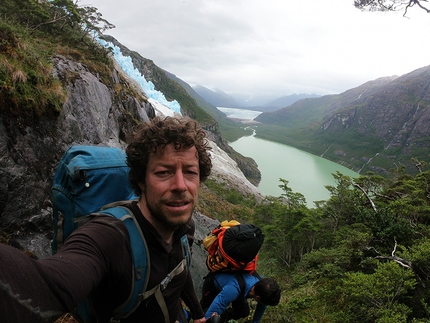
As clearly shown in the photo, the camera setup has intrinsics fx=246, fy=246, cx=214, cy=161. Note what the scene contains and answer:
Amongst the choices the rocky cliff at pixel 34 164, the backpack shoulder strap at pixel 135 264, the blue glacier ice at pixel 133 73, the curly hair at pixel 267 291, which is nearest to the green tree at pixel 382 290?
the curly hair at pixel 267 291

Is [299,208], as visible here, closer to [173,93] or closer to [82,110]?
[82,110]

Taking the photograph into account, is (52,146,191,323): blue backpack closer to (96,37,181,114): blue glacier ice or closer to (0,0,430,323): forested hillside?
(0,0,430,323): forested hillside

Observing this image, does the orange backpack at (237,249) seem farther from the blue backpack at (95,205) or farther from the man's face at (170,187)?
the man's face at (170,187)

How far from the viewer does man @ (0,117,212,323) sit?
935mm

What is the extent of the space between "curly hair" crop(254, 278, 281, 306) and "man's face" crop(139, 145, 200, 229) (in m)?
1.83

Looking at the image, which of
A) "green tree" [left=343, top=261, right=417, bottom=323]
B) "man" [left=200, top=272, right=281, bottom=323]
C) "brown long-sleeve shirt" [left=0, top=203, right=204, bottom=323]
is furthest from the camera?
"green tree" [left=343, top=261, right=417, bottom=323]

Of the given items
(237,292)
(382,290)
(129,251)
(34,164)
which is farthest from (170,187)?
(34,164)

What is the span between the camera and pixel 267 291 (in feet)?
10.1

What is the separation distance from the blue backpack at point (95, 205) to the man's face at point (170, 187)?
0.62ft

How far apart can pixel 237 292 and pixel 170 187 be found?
198cm

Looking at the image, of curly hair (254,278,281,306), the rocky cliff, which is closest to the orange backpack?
curly hair (254,278,281,306)

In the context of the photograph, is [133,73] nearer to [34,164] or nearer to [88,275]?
[34,164]

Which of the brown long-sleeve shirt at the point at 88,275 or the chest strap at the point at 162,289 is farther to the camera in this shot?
the chest strap at the point at 162,289

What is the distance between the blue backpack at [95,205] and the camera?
1.66m
